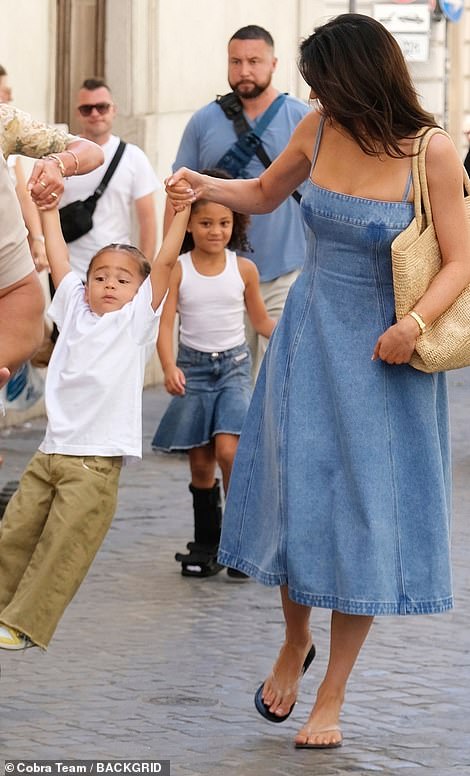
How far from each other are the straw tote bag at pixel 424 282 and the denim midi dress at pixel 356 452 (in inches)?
2.1

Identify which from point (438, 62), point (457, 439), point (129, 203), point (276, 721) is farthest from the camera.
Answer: point (438, 62)

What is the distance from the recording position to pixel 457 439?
10891 mm

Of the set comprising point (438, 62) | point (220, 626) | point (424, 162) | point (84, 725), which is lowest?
point (438, 62)

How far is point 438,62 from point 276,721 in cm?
2008

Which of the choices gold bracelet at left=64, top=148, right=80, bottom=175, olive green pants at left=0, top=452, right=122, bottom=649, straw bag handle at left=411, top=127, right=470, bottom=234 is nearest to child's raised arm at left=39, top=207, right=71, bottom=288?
gold bracelet at left=64, top=148, right=80, bottom=175

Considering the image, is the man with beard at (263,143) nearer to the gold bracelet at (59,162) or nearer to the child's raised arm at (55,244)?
the child's raised arm at (55,244)

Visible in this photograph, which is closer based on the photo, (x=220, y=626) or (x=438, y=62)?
(x=220, y=626)

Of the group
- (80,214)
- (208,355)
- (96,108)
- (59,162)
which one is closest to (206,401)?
(208,355)

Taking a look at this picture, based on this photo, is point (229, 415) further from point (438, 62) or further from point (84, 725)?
point (438, 62)

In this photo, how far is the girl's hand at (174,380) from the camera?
23.0ft

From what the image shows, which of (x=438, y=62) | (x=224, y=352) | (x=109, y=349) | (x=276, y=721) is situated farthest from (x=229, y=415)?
(x=438, y=62)

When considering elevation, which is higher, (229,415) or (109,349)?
(109,349)

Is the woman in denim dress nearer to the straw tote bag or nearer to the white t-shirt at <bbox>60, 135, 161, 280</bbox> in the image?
the straw tote bag

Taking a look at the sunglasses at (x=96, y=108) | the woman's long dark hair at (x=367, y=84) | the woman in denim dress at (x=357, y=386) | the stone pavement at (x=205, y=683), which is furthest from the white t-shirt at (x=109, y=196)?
the woman's long dark hair at (x=367, y=84)
